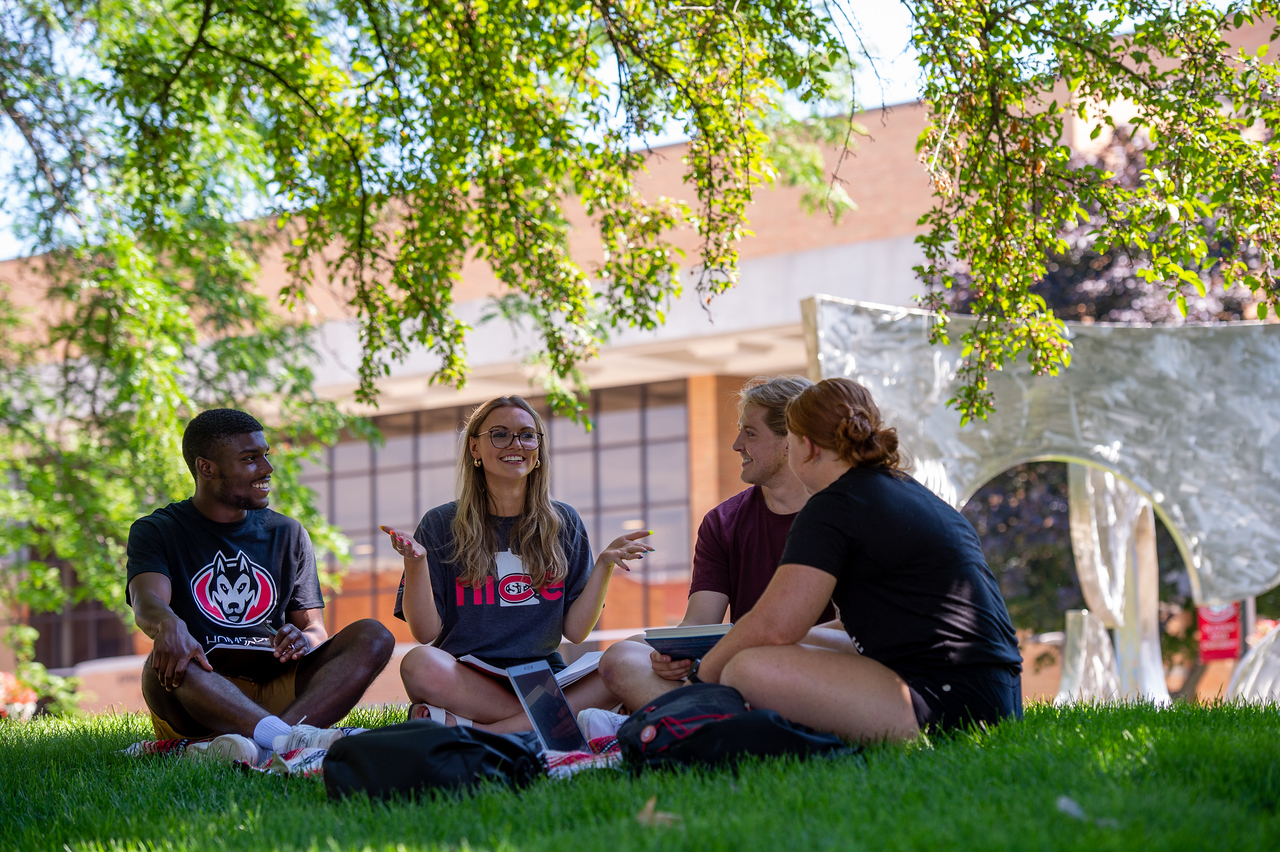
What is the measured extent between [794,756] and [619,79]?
4477mm

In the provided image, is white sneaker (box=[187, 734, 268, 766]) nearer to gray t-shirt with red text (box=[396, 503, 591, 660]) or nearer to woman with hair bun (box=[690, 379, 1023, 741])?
gray t-shirt with red text (box=[396, 503, 591, 660])

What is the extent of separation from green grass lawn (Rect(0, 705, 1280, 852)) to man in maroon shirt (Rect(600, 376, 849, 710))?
1324 millimetres

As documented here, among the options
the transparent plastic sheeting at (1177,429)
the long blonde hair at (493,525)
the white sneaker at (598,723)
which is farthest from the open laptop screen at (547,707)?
the transparent plastic sheeting at (1177,429)

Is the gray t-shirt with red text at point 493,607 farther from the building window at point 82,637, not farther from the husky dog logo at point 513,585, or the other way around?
the building window at point 82,637

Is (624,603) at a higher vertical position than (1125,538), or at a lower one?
lower

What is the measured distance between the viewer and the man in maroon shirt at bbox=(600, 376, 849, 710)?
498 centimetres

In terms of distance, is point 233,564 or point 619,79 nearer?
point 233,564

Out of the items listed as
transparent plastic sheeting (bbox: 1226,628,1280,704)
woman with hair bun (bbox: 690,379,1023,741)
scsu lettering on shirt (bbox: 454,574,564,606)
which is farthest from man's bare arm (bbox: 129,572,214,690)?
transparent plastic sheeting (bbox: 1226,628,1280,704)

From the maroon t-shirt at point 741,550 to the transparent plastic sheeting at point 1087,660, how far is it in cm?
658

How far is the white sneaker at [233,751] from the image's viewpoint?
4.46m

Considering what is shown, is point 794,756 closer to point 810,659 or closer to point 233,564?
point 810,659

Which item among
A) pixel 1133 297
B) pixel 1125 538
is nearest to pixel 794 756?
pixel 1125 538

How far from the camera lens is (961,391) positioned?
661 cm

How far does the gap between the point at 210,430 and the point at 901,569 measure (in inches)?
131
